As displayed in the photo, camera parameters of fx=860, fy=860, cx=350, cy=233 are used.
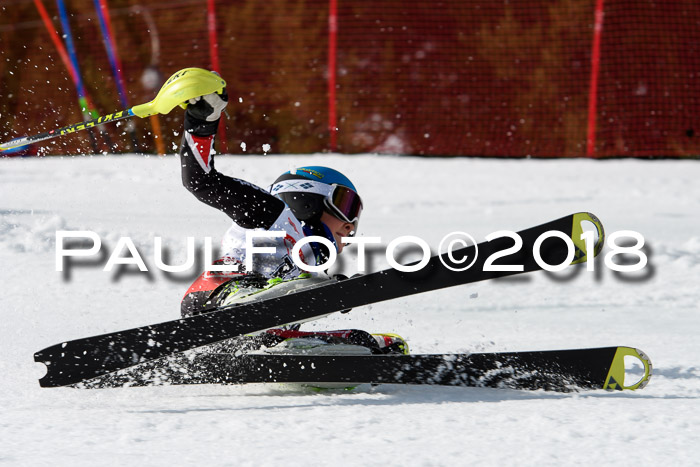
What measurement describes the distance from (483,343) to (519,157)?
24.4 feet

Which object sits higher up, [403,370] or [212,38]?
[212,38]

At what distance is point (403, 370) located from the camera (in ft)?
10.8

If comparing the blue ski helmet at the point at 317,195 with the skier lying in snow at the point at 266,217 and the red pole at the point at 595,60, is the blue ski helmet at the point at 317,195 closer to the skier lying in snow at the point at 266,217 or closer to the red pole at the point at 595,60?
the skier lying in snow at the point at 266,217

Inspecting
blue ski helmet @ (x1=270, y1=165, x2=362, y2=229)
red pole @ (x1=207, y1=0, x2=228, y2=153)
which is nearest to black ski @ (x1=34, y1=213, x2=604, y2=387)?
blue ski helmet @ (x1=270, y1=165, x2=362, y2=229)

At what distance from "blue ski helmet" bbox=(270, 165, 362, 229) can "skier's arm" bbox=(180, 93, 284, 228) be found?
0.20 m

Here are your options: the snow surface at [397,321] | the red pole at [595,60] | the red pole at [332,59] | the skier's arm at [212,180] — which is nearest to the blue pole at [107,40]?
the snow surface at [397,321]

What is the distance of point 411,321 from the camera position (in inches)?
189

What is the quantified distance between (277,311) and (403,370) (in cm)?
54

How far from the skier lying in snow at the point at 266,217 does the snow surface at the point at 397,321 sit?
39 centimetres

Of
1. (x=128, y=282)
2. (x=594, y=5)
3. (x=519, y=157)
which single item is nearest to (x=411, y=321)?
(x=128, y=282)

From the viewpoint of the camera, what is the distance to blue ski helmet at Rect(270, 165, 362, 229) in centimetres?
366

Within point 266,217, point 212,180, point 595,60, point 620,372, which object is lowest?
point 620,372

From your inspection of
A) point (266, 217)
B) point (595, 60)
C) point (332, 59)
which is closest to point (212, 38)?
point (332, 59)

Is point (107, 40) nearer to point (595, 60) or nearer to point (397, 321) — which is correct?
point (595, 60)
